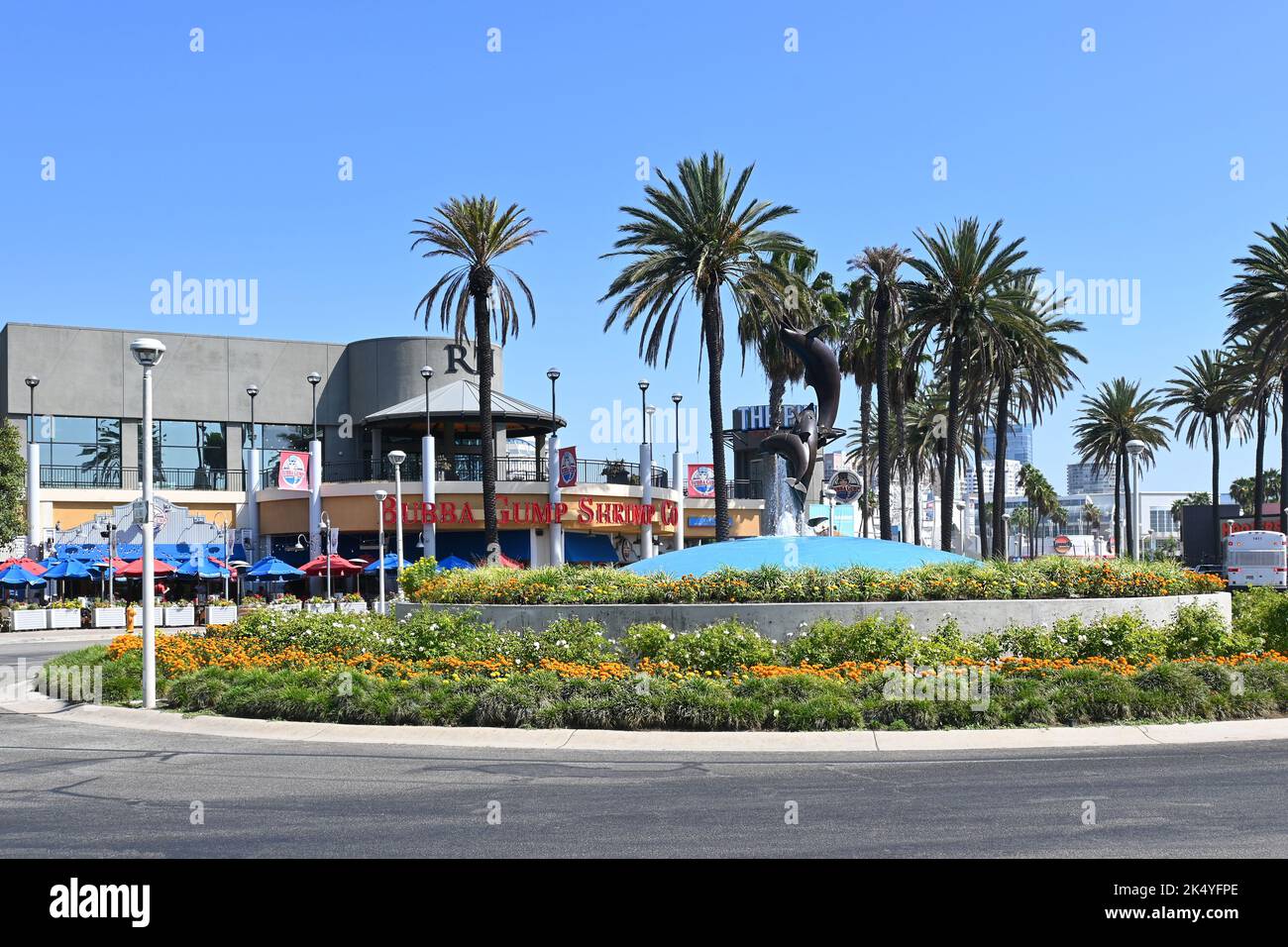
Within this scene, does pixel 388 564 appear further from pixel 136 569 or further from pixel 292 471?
pixel 136 569

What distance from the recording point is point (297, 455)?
56.7m

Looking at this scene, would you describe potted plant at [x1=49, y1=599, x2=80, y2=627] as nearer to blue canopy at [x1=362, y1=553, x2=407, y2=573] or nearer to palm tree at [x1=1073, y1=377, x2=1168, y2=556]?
blue canopy at [x1=362, y1=553, x2=407, y2=573]

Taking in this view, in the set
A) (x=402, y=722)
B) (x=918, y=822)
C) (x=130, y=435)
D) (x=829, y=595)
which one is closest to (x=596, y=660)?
(x=402, y=722)

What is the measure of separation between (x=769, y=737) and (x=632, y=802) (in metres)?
3.94

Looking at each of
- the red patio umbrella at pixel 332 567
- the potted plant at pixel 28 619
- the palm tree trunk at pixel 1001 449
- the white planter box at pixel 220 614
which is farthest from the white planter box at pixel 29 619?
the palm tree trunk at pixel 1001 449

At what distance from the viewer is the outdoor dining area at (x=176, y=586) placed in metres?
45.2

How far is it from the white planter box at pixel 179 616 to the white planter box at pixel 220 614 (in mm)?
560

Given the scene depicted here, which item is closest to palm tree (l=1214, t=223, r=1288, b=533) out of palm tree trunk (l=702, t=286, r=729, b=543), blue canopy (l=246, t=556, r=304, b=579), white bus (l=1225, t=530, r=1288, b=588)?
white bus (l=1225, t=530, r=1288, b=588)

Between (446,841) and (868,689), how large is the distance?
7830 mm

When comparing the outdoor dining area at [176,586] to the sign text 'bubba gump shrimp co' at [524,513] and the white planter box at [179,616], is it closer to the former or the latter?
the white planter box at [179,616]

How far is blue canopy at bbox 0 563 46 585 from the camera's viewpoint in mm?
46500

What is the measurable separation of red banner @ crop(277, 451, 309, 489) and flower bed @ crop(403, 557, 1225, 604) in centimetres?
3437
